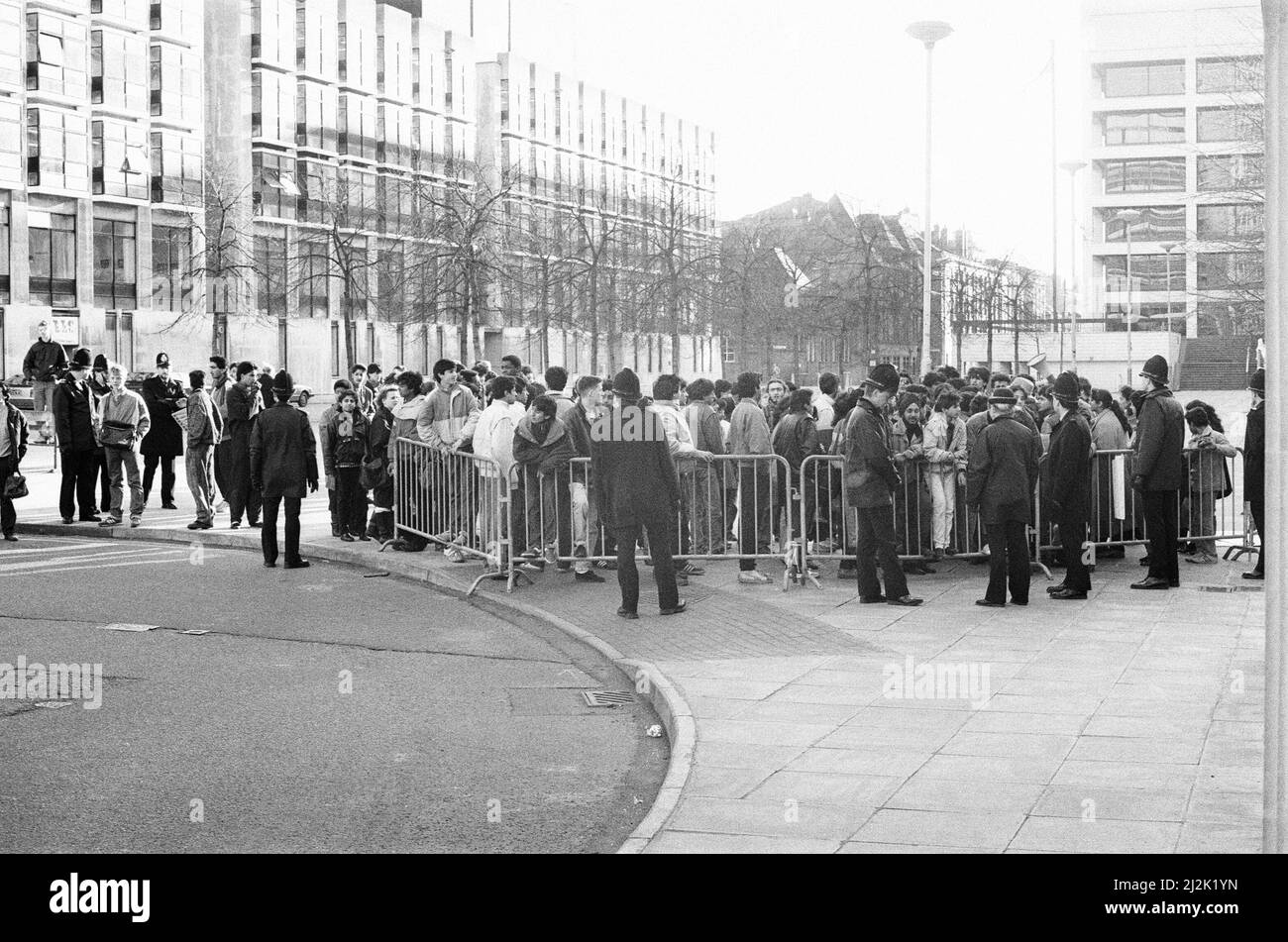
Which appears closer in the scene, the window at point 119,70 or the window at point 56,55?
the window at point 56,55

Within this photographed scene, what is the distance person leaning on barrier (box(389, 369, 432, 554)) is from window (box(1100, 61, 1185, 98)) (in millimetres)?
78786

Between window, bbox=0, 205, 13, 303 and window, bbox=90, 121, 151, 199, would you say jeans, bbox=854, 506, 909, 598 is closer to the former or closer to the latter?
window, bbox=0, 205, 13, 303

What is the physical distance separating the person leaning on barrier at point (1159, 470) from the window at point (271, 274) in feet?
175

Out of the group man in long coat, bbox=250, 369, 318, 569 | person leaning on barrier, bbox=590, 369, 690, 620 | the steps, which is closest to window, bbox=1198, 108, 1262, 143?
the steps

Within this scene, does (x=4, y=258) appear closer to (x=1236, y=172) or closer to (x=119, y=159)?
(x=119, y=159)

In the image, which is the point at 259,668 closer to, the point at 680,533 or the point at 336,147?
the point at 680,533

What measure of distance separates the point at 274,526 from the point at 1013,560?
7.19 m

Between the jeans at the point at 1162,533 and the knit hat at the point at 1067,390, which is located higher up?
the knit hat at the point at 1067,390

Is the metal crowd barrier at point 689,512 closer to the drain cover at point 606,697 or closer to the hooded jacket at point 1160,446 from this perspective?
the hooded jacket at point 1160,446

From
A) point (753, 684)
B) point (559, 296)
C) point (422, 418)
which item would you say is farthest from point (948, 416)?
point (559, 296)

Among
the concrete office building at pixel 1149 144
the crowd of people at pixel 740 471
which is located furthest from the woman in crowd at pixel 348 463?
the concrete office building at pixel 1149 144

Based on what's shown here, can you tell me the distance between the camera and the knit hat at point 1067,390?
12602 millimetres

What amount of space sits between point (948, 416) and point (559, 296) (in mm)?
36231

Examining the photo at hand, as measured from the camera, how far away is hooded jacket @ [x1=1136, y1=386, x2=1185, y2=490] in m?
12.9
